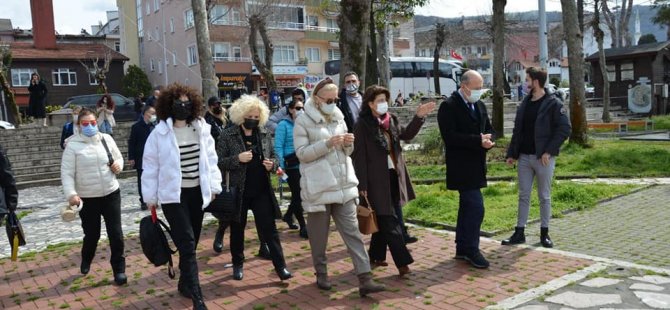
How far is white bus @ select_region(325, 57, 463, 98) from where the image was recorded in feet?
165

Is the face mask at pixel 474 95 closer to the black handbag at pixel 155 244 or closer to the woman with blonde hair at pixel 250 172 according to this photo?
the woman with blonde hair at pixel 250 172

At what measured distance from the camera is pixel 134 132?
1055 cm

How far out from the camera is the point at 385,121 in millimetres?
6047

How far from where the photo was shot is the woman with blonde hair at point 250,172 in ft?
19.5

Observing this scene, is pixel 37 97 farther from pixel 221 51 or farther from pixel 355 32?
pixel 221 51

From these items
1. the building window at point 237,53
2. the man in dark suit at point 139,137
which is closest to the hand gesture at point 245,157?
the man in dark suit at point 139,137

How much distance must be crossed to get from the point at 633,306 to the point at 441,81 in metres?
47.0

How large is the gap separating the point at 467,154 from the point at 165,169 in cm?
297

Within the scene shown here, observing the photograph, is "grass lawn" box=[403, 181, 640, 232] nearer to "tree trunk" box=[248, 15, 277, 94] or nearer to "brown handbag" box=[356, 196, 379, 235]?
"brown handbag" box=[356, 196, 379, 235]

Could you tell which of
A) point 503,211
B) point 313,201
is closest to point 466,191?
point 313,201

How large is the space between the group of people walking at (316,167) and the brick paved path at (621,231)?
53 centimetres

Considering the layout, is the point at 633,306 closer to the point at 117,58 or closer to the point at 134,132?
the point at 134,132

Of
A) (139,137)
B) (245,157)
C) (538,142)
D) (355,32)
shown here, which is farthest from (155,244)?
(355,32)

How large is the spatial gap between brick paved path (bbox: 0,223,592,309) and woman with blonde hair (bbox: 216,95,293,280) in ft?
1.14
